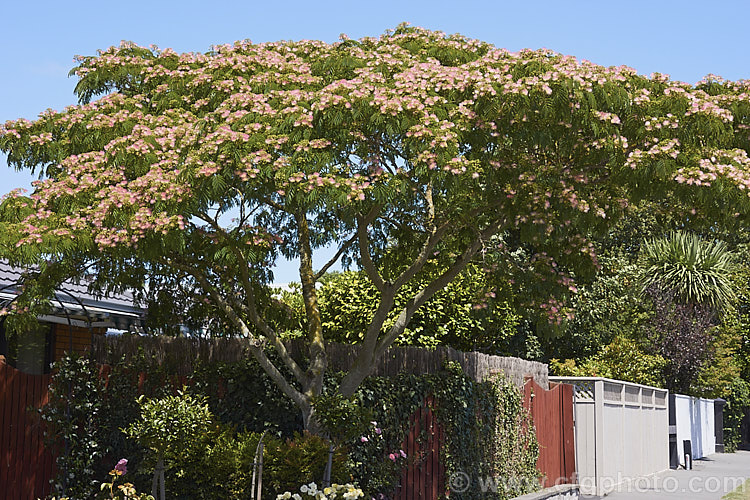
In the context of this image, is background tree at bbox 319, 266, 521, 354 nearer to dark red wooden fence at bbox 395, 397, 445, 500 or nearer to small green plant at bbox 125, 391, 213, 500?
dark red wooden fence at bbox 395, 397, 445, 500

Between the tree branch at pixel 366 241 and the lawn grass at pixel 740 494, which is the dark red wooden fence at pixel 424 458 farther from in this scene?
the lawn grass at pixel 740 494

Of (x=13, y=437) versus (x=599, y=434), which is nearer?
(x=13, y=437)

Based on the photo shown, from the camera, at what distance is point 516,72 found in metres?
9.13

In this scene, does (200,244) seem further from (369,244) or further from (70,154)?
(369,244)

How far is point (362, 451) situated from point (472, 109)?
429cm

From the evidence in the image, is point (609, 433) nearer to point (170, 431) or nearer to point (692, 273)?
point (170, 431)

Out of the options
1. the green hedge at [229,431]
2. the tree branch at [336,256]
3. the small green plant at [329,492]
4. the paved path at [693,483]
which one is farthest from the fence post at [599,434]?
the small green plant at [329,492]

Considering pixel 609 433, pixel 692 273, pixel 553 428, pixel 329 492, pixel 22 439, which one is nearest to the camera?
pixel 329 492

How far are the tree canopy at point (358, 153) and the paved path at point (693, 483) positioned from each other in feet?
21.3

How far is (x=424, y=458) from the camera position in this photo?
38.1ft

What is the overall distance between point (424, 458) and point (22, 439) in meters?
4.95

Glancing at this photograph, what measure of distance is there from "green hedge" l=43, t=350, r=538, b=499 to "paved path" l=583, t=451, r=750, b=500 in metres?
6.08

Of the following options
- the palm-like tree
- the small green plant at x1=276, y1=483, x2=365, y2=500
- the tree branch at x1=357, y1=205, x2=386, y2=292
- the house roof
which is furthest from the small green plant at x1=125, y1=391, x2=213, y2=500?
the palm-like tree

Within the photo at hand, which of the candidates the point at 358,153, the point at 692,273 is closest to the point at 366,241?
the point at 358,153
